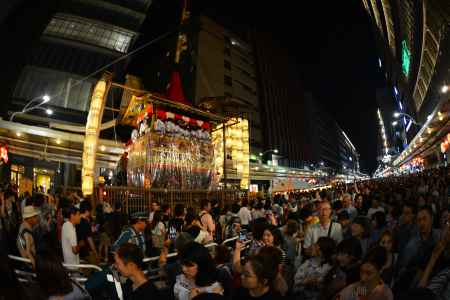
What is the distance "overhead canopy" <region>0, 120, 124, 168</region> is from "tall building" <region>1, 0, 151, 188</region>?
2.85 metres

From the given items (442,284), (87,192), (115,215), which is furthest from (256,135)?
(442,284)

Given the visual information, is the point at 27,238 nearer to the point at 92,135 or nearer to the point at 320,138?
the point at 92,135

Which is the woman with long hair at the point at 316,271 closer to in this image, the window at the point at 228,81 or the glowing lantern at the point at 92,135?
the glowing lantern at the point at 92,135

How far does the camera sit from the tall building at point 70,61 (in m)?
28.7

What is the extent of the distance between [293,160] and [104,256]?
6981cm

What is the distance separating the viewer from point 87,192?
11.9 meters

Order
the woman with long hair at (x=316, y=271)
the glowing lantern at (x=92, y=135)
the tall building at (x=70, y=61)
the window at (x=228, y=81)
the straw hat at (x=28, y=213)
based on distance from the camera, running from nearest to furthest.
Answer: the woman with long hair at (x=316, y=271)
the straw hat at (x=28, y=213)
the glowing lantern at (x=92, y=135)
the tall building at (x=70, y=61)
the window at (x=228, y=81)

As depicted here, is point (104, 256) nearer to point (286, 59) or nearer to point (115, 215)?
point (115, 215)

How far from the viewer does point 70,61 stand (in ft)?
118

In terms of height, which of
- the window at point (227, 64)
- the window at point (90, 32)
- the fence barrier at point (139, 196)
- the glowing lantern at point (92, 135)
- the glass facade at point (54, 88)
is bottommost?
the fence barrier at point (139, 196)

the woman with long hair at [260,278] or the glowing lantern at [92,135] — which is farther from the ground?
the glowing lantern at [92,135]

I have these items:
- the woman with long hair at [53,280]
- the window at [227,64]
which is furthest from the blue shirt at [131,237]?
the window at [227,64]

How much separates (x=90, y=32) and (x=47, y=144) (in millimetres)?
22086

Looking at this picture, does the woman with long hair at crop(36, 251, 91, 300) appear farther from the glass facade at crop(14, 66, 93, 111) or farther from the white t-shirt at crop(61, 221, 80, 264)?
the glass facade at crop(14, 66, 93, 111)
